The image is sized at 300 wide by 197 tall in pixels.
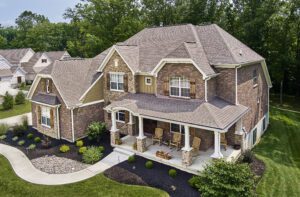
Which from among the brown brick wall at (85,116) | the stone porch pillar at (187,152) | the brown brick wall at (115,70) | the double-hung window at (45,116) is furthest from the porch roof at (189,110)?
the double-hung window at (45,116)

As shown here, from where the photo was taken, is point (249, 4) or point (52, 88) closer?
point (52, 88)

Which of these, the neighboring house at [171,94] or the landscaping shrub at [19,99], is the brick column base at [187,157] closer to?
the neighboring house at [171,94]

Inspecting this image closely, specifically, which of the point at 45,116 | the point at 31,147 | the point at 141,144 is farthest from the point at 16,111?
the point at 141,144

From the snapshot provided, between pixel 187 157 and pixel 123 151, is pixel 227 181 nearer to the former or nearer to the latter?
pixel 187 157

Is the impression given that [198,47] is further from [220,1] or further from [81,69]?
[220,1]

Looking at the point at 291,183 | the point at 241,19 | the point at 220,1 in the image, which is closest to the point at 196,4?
the point at 220,1
